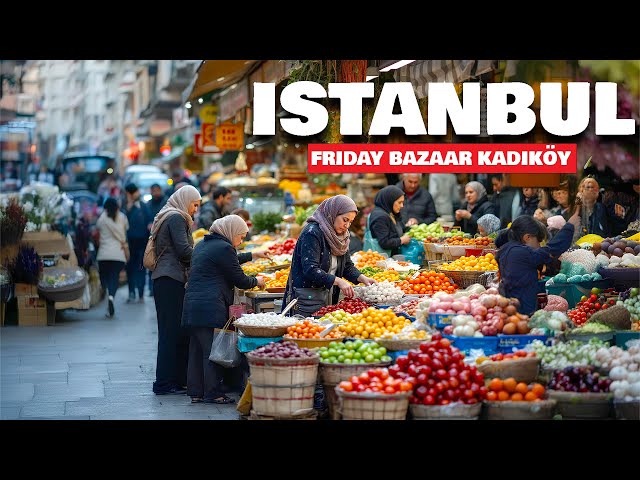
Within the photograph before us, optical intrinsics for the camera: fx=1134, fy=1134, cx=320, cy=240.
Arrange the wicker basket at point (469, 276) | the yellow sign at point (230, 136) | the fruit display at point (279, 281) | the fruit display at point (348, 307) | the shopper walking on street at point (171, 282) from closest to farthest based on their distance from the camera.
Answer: the fruit display at point (348, 307), the wicker basket at point (469, 276), the shopper walking on street at point (171, 282), the fruit display at point (279, 281), the yellow sign at point (230, 136)

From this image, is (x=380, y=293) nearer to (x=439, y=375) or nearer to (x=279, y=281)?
(x=279, y=281)

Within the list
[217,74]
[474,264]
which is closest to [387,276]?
[474,264]

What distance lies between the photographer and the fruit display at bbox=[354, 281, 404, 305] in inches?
409

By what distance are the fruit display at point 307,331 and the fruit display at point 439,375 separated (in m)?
0.97

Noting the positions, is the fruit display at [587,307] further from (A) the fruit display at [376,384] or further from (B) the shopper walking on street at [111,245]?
(B) the shopper walking on street at [111,245]

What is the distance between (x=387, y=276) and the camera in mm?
11547

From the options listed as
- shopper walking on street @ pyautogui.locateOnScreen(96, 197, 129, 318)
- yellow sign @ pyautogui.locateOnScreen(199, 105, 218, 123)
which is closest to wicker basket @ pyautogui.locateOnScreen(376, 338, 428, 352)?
shopper walking on street @ pyautogui.locateOnScreen(96, 197, 129, 318)

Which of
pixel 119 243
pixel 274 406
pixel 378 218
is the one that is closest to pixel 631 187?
pixel 378 218

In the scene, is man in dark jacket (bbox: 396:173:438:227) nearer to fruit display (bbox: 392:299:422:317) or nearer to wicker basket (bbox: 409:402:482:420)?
fruit display (bbox: 392:299:422:317)

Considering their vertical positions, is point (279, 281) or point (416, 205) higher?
point (416, 205)

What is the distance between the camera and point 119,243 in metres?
18.1

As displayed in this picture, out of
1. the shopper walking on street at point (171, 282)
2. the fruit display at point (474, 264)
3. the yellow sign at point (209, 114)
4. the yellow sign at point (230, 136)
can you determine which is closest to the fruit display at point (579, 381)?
the fruit display at point (474, 264)

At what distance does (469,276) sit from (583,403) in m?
3.10

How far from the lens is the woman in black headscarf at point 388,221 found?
13.5 m
